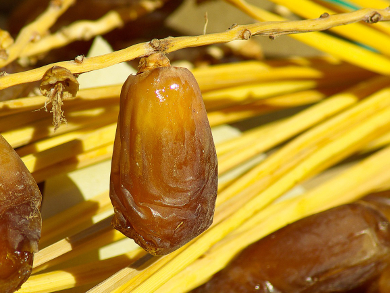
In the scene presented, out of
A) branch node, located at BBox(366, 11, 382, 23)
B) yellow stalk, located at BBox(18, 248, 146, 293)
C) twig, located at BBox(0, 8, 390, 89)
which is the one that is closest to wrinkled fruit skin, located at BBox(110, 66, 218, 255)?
twig, located at BBox(0, 8, 390, 89)

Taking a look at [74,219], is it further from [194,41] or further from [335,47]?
[335,47]

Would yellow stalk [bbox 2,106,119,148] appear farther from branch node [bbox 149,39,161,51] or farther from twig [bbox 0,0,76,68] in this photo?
branch node [bbox 149,39,161,51]

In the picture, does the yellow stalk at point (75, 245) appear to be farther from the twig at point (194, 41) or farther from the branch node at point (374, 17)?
the branch node at point (374, 17)

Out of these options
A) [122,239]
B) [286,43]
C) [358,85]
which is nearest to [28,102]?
[122,239]

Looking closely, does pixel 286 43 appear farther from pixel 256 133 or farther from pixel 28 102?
pixel 28 102

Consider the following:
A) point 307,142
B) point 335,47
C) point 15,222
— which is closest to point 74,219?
point 15,222

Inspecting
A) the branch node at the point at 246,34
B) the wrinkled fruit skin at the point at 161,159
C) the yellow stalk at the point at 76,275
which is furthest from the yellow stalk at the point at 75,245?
the branch node at the point at 246,34
